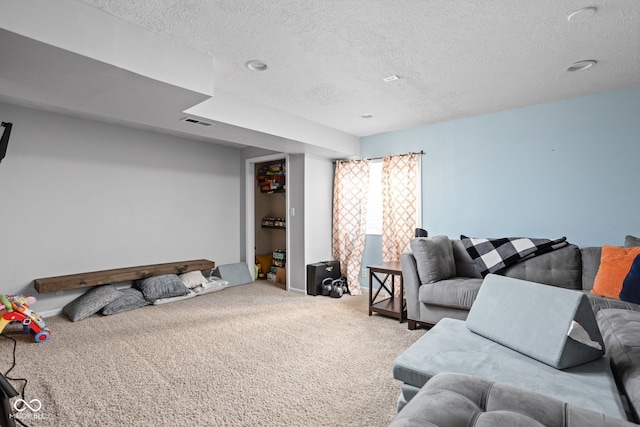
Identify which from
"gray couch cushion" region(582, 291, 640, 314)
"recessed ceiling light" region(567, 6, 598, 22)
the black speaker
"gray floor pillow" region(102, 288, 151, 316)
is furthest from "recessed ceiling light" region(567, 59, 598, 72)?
"gray floor pillow" region(102, 288, 151, 316)

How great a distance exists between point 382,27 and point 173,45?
148 cm

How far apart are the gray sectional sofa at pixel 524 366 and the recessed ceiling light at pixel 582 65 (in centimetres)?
196

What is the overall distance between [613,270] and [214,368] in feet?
11.0

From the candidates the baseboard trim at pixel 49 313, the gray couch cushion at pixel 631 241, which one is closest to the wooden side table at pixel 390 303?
the gray couch cushion at pixel 631 241

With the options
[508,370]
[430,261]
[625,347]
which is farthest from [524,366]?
[430,261]

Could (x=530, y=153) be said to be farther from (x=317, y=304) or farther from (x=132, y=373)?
(x=132, y=373)

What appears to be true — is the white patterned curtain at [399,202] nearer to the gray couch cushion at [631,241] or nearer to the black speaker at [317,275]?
the black speaker at [317,275]

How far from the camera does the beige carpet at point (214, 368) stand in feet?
6.18

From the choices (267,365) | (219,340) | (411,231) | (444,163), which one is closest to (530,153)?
(444,163)

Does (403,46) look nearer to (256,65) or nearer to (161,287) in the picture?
(256,65)

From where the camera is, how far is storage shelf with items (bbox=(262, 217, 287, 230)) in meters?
5.82

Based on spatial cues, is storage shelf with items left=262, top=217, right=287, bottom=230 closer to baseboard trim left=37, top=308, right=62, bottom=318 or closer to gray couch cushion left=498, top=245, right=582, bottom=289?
baseboard trim left=37, top=308, right=62, bottom=318

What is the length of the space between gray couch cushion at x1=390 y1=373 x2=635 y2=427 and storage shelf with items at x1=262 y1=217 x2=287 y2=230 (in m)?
4.72

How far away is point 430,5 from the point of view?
1.91 m
